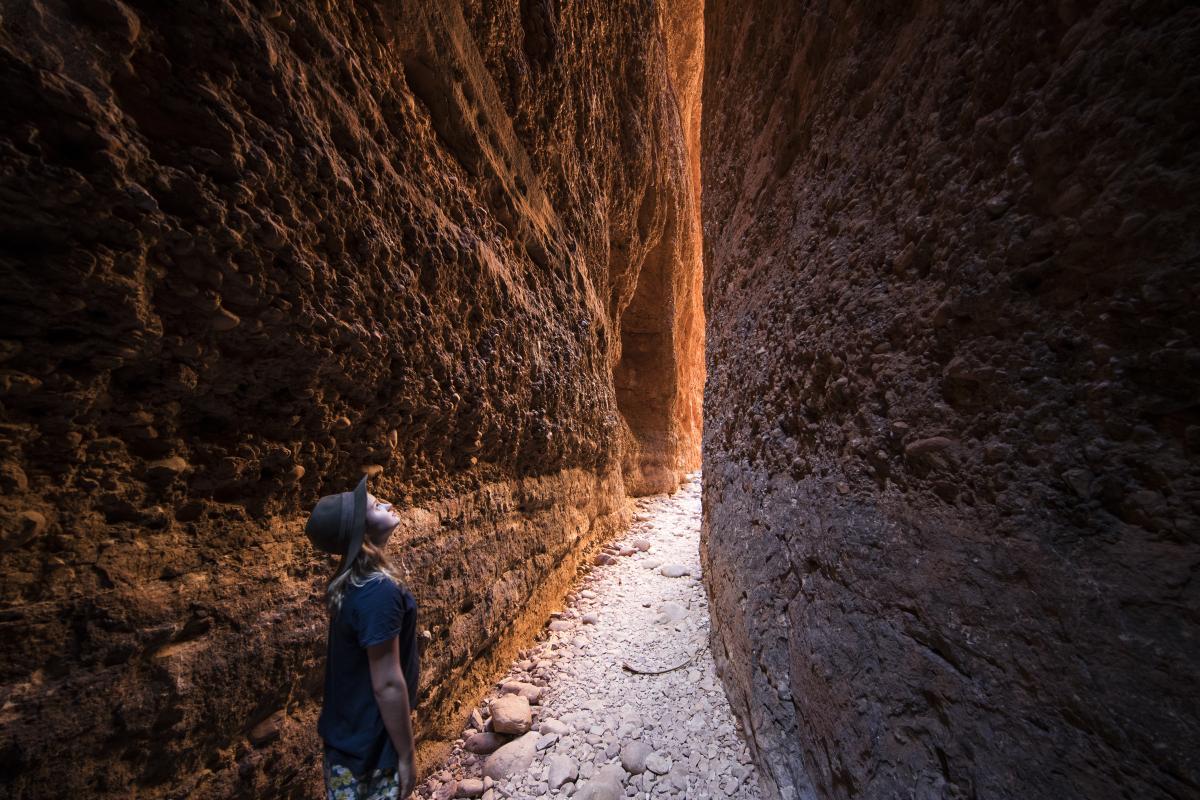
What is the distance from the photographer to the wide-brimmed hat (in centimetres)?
131

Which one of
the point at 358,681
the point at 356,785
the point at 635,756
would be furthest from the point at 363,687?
the point at 635,756

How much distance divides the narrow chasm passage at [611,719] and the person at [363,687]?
0.98 m

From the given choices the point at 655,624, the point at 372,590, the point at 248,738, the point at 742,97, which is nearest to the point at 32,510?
the point at 372,590

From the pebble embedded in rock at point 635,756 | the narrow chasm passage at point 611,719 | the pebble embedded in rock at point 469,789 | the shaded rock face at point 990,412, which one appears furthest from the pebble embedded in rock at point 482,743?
the shaded rock face at point 990,412

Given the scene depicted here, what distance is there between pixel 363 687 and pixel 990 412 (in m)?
1.78

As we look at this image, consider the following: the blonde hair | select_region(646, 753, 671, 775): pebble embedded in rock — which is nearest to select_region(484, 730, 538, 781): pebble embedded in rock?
select_region(646, 753, 671, 775): pebble embedded in rock

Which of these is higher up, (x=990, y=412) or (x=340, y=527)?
(x=990, y=412)

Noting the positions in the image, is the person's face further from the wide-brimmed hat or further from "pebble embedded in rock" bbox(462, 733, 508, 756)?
"pebble embedded in rock" bbox(462, 733, 508, 756)

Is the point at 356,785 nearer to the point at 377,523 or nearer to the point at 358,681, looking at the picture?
the point at 358,681

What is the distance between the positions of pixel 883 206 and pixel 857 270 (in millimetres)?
191

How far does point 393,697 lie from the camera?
1.24 metres

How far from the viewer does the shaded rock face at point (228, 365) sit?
105cm

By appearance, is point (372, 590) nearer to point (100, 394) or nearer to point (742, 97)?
point (100, 394)

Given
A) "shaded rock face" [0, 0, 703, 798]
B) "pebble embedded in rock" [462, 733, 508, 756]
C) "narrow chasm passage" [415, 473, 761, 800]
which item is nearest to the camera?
"shaded rock face" [0, 0, 703, 798]
